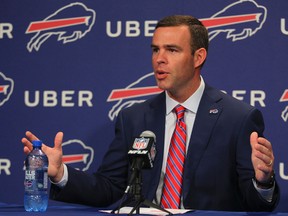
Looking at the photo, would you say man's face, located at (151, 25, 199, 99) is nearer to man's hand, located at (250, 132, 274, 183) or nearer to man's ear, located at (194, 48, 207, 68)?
man's ear, located at (194, 48, 207, 68)

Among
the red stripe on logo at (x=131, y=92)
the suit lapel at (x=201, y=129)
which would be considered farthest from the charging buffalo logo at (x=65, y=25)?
the suit lapel at (x=201, y=129)

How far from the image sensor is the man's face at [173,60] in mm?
2830

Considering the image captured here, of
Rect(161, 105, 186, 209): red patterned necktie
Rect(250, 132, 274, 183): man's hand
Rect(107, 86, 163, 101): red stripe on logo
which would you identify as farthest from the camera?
Rect(107, 86, 163, 101): red stripe on logo

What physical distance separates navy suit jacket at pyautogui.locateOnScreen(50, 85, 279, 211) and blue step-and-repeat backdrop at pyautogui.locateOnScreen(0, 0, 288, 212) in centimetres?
45

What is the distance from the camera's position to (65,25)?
3.49m

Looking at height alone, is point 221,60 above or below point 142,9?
below

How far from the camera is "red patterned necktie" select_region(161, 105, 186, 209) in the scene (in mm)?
2729

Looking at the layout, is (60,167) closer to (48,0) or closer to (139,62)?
(139,62)

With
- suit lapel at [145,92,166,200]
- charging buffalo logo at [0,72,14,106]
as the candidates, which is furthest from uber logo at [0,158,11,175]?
suit lapel at [145,92,166,200]

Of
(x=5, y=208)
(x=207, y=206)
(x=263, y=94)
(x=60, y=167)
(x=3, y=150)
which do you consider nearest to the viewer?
(x=5, y=208)

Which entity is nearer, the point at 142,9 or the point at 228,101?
the point at 228,101

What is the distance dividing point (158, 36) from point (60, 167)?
0.82 m

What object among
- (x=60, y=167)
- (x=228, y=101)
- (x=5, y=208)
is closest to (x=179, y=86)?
(x=228, y=101)

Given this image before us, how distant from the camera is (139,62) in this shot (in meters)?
3.43
